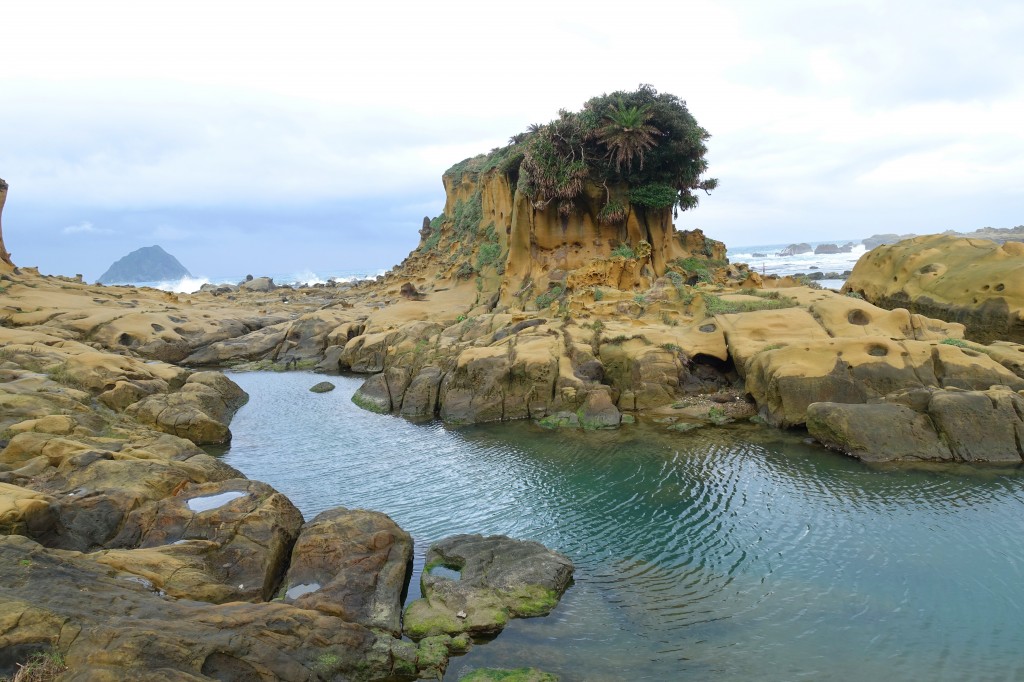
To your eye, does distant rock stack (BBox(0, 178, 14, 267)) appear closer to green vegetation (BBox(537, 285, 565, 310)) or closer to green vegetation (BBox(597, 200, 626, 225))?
green vegetation (BBox(537, 285, 565, 310))

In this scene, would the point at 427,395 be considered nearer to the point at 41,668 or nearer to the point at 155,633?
the point at 155,633

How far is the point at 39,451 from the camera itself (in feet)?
44.2

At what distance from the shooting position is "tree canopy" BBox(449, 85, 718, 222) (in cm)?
3300

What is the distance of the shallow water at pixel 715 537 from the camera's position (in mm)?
9180

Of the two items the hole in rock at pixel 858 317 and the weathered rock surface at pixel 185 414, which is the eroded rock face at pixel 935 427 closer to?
the hole in rock at pixel 858 317

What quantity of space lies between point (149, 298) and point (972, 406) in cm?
5541

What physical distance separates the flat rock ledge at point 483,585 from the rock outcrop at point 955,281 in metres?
24.6

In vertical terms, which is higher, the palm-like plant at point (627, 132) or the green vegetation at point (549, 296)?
the palm-like plant at point (627, 132)

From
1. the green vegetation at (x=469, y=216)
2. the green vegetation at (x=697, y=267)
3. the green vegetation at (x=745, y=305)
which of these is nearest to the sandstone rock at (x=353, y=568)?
the green vegetation at (x=745, y=305)

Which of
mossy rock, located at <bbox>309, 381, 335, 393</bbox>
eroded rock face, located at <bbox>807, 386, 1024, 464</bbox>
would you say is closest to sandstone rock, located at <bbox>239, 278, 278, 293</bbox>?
mossy rock, located at <bbox>309, 381, 335, 393</bbox>

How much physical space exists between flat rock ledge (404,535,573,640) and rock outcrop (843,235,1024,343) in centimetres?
2462

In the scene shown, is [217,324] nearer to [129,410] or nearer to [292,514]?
[129,410]

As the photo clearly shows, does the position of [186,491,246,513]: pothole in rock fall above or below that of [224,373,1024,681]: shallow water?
above

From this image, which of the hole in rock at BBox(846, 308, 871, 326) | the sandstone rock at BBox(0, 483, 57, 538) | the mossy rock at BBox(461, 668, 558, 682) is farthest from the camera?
the hole in rock at BBox(846, 308, 871, 326)
